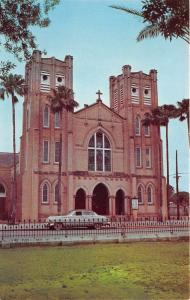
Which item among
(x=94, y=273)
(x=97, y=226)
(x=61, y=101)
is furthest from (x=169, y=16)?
(x=61, y=101)

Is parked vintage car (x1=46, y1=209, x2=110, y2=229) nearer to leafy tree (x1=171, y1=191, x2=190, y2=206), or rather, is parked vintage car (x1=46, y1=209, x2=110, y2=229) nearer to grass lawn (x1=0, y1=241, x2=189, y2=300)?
grass lawn (x1=0, y1=241, x2=189, y2=300)

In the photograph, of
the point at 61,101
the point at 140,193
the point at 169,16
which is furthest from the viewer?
the point at 140,193

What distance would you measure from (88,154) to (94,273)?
29.0 meters

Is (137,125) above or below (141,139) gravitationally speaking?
above

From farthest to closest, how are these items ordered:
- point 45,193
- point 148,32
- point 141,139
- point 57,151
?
1. point 141,139
2. point 57,151
3. point 45,193
4. point 148,32

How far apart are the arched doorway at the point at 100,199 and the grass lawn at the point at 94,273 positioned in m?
23.9

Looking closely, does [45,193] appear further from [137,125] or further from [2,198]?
[137,125]

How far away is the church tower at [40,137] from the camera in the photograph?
36.6 metres

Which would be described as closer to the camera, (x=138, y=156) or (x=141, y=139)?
(x=138, y=156)

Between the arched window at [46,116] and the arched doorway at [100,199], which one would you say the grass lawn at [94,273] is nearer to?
the arched doorway at [100,199]

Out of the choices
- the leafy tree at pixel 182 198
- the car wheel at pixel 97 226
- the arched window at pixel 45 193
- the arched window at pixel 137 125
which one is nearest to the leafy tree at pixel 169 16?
the car wheel at pixel 97 226

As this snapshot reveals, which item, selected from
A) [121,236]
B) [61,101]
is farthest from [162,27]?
[61,101]

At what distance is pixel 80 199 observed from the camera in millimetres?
39156

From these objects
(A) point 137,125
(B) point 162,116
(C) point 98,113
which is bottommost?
(A) point 137,125
